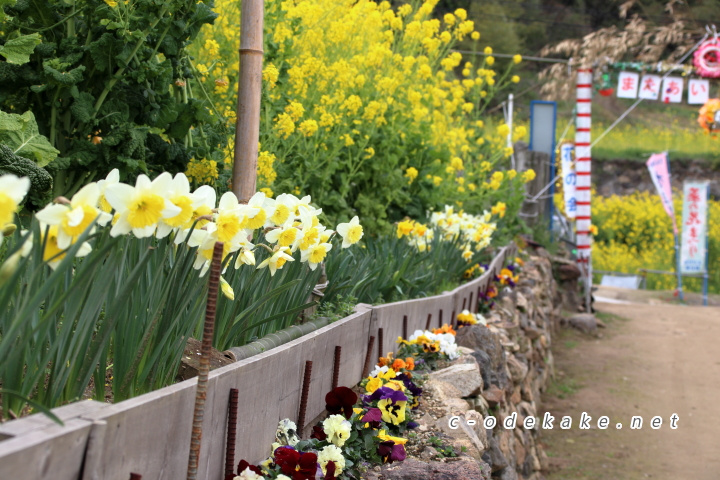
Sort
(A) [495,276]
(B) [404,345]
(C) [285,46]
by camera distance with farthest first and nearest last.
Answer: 1. (A) [495,276]
2. (C) [285,46]
3. (B) [404,345]

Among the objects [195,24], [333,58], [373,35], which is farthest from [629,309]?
[195,24]

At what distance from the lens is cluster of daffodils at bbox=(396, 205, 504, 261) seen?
4.31 m

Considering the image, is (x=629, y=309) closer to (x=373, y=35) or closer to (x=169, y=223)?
(x=373, y=35)

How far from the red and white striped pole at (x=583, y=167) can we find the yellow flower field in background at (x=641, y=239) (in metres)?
5.47

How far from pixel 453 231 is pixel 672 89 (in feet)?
27.7

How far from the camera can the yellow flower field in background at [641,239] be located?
15.9 metres

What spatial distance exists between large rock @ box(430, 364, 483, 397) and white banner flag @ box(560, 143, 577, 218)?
8821 millimetres

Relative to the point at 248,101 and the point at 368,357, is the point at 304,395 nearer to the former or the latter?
the point at 368,357

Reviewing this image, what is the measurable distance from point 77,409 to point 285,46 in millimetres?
2450

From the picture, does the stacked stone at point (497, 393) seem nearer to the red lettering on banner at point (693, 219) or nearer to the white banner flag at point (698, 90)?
the white banner flag at point (698, 90)

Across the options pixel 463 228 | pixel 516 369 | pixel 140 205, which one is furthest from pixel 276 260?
pixel 463 228

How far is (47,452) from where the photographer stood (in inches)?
37.5

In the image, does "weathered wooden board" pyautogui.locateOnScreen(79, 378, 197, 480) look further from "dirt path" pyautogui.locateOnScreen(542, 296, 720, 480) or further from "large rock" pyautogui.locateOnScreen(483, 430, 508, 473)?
"dirt path" pyautogui.locateOnScreen(542, 296, 720, 480)

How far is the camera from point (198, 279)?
1.50 metres
